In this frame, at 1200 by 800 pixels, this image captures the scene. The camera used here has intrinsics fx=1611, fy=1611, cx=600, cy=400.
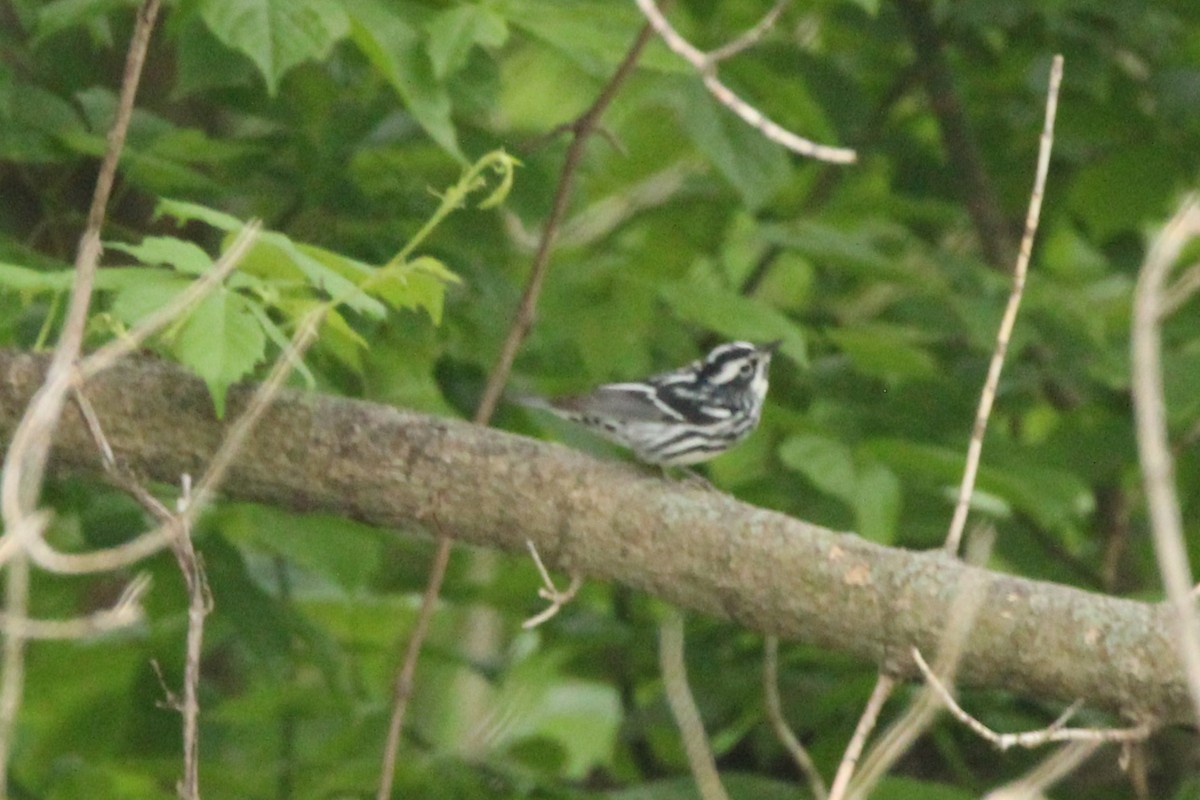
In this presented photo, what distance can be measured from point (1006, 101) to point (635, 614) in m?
2.51

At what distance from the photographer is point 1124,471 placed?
5113 millimetres

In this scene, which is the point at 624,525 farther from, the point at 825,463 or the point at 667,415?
the point at 667,415

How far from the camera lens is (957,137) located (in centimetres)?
589

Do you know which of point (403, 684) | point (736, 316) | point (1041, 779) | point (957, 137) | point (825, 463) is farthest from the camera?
point (957, 137)

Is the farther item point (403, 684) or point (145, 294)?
point (403, 684)

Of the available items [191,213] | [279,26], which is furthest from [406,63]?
[191,213]

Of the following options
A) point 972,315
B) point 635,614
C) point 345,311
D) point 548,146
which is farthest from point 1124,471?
point 345,311

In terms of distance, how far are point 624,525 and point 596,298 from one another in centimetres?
141

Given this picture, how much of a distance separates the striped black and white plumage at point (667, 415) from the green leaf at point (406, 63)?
1096mm

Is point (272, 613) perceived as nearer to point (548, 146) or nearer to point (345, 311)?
point (345, 311)

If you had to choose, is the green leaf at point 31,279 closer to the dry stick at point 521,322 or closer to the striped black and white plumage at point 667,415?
the dry stick at point 521,322

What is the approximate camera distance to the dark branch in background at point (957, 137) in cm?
568

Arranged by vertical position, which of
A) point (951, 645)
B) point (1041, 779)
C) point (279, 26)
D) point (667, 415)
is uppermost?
point (279, 26)

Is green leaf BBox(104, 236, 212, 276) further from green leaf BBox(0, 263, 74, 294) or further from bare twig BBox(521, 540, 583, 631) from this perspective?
bare twig BBox(521, 540, 583, 631)
